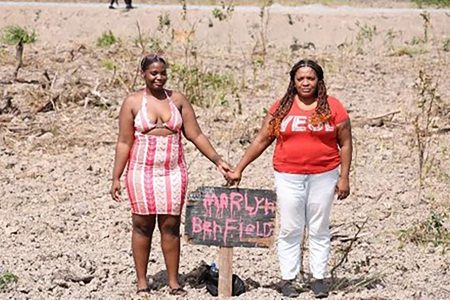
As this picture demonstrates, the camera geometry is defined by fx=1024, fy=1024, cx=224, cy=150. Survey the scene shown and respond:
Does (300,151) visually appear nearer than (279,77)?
Yes

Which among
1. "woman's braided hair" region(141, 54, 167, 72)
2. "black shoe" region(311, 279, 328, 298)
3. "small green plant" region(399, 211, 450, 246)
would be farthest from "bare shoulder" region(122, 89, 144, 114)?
"small green plant" region(399, 211, 450, 246)

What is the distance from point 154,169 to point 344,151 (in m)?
0.94

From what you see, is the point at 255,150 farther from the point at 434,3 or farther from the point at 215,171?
the point at 434,3

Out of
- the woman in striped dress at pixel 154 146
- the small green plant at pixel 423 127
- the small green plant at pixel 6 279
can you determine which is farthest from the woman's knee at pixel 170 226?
the small green plant at pixel 423 127

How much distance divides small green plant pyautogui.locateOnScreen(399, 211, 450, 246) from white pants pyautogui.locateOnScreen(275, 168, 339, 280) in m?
1.19

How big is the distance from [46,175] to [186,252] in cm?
222

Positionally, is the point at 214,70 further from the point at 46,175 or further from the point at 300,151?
the point at 300,151

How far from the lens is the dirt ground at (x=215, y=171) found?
221 inches

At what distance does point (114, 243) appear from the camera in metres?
6.20

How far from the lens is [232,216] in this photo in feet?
16.7

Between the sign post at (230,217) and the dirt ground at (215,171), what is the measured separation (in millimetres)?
334

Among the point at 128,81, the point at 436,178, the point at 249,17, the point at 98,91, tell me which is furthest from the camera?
the point at 249,17

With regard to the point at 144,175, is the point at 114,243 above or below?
below

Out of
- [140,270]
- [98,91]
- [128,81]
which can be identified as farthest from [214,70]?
[140,270]
